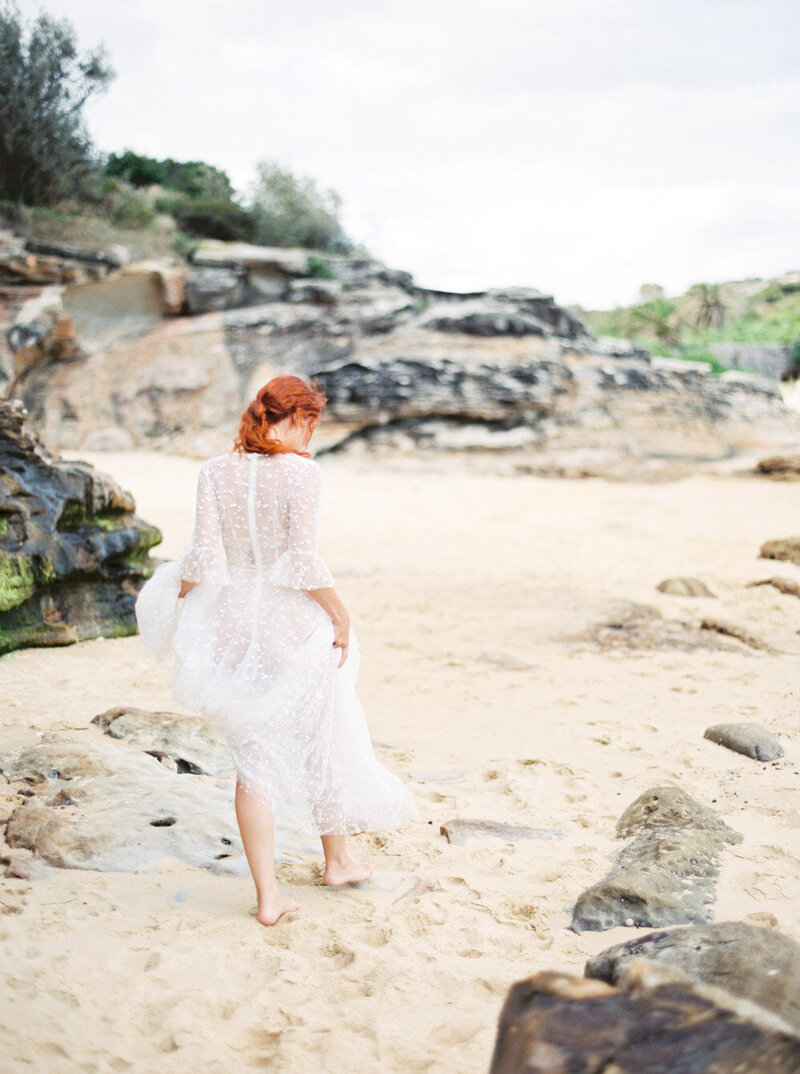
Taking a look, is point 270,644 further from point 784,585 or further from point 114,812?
point 784,585

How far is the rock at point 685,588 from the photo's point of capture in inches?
319

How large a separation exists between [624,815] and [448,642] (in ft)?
10.7

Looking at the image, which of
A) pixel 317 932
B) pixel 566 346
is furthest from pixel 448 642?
pixel 566 346

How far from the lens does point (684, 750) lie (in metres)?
4.29

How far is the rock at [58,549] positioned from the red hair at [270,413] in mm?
3380

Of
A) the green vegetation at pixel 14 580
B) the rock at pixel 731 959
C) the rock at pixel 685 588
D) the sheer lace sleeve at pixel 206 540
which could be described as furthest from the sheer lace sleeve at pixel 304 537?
the rock at pixel 685 588

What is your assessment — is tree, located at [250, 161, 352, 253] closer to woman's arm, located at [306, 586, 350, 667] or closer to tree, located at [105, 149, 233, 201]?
tree, located at [105, 149, 233, 201]

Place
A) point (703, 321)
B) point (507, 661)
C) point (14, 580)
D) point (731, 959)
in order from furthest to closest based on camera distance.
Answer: point (703, 321) < point (507, 661) < point (14, 580) < point (731, 959)

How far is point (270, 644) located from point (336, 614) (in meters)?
0.22

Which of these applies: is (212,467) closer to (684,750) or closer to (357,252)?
(684,750)

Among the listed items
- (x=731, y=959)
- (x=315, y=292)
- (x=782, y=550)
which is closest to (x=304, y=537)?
(x=731, y=959)

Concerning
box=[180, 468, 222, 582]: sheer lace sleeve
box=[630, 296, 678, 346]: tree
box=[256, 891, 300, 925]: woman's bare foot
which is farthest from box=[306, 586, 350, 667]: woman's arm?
box=[630, 296, 678, 346]: tree

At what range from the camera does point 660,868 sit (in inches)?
110

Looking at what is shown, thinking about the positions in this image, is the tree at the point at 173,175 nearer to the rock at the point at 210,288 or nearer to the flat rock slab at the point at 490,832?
the rock at the point at 210,288
